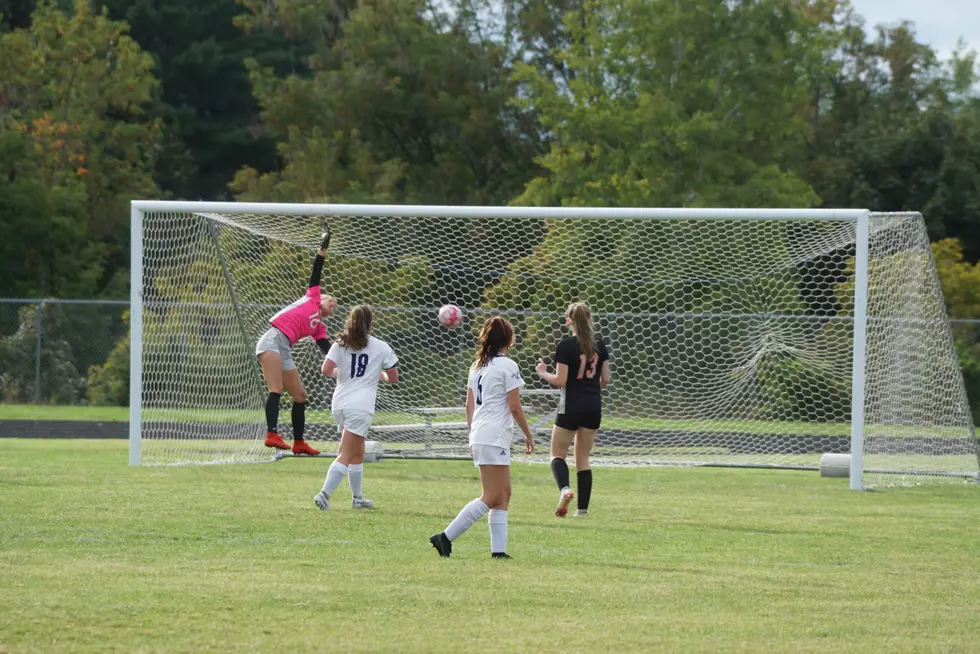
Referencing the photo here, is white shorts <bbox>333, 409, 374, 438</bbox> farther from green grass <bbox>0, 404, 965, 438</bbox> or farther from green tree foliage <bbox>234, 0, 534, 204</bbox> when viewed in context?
green tree foliage <bbox>234, 0, 534, 204</bbox>

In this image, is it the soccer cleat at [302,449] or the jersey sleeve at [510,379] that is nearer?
the jersey sleeve at [510,379]

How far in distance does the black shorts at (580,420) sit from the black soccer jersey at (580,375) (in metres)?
0.04

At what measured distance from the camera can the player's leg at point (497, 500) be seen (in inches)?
384

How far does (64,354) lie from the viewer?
30344mm

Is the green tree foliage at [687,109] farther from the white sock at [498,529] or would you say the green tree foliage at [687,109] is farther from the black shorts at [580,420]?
the white sock at [498,529]

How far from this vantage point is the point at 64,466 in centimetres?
1644

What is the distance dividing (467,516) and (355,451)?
3162 millimetres

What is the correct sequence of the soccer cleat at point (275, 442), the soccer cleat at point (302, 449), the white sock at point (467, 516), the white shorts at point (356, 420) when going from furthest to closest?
the soccer cleat at point (275, 442) → the soccer cleat at point (302, 449) → the white shorts at point (356, 420) → the white sock at point (467, 516)

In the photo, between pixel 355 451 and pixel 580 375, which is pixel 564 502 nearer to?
pixel 580 375

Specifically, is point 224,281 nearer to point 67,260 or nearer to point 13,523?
point 13,523

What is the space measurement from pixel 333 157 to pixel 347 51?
15.5ft

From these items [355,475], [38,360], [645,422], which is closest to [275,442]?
[355,475]

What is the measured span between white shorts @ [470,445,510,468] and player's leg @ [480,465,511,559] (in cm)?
3

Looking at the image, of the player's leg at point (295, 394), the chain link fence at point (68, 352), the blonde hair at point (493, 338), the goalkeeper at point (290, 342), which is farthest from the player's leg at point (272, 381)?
the chain link fence at point (68, 352)
